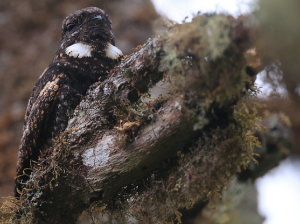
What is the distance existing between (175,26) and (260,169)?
1.48m

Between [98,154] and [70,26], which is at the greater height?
[70,26]

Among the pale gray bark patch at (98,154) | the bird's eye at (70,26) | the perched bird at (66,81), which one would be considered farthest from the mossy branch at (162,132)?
the bird's eye at (70,26)

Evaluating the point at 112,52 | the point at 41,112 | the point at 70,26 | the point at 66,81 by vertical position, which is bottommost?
the point at 41,112

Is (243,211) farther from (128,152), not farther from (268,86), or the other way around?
(268,86)

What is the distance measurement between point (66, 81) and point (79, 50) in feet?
0.94

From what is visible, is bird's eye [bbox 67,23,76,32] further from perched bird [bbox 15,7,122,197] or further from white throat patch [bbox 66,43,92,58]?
white throat patch [bbox 66,43,92,58]

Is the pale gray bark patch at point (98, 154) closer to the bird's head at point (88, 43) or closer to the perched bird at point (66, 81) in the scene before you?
the perched bird at point (66, 81)

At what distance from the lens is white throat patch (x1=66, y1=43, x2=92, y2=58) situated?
1.77 meters

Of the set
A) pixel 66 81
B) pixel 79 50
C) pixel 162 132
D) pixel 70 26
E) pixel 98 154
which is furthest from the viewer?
pixel 70 26

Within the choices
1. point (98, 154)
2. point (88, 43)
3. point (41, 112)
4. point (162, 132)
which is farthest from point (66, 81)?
point (162, 132)

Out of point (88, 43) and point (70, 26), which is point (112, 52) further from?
point (70, 26)

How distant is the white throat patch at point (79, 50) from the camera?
1766mm

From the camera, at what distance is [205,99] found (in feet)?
2.90

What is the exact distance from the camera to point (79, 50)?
71.2 inches
